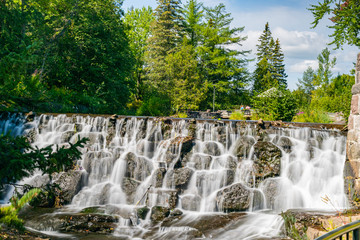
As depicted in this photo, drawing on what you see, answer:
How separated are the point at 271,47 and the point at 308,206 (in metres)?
49.2

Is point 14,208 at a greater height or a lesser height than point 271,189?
greater

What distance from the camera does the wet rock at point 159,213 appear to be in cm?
809

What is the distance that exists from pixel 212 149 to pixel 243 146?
117 cm

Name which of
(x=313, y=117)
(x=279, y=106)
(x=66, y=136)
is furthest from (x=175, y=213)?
(x=313, y=117)

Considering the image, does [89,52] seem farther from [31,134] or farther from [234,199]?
[234,199]

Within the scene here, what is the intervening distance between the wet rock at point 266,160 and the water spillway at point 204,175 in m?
0.03

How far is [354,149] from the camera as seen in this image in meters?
8.28

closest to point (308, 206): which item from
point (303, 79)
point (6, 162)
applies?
point (6, 162)

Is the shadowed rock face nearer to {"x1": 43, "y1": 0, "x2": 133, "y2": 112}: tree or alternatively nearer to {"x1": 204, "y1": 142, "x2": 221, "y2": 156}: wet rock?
{"x1": 204, "y1": 142, "x2": 221, "y2": 156}: wet rock

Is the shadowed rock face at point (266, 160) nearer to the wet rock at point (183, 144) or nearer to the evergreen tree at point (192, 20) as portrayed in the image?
the wet rock at point (183, 144)

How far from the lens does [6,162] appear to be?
377 centimetres

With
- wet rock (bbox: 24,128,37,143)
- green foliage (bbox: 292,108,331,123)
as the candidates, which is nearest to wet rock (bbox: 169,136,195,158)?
wet rock (bbox: 24,128,37,143)

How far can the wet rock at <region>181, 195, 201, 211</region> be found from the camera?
888 centimetres

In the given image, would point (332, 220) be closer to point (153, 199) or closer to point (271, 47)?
point (153, 199)
